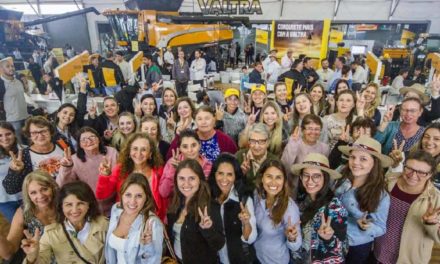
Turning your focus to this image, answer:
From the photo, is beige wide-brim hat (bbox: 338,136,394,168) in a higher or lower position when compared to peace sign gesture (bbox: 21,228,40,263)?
higher

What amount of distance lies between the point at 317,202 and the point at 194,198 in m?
0.90

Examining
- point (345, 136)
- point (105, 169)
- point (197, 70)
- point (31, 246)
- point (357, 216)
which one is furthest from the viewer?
point (197, 70)

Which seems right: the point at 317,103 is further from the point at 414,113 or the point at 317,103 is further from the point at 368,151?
the point at 368,151

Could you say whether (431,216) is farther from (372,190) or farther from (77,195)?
(77,195)

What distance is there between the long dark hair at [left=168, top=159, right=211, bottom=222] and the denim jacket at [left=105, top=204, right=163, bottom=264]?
0.20m

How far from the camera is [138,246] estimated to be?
1863mm

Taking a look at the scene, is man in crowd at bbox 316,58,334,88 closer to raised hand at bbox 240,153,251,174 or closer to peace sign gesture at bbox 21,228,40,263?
raised hand at bbox 240,153,251,174

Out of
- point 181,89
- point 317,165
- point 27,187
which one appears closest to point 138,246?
point 27,187

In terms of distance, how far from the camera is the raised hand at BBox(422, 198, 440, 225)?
1775 mm

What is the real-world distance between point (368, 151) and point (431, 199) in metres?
0.49

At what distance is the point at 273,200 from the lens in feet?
6.60

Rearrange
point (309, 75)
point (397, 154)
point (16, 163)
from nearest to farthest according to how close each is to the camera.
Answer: point (16, 163), point (397, 154), point (309, 75)

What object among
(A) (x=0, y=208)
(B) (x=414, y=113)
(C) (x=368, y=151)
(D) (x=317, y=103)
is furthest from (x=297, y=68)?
(A) (x=0, y=208)

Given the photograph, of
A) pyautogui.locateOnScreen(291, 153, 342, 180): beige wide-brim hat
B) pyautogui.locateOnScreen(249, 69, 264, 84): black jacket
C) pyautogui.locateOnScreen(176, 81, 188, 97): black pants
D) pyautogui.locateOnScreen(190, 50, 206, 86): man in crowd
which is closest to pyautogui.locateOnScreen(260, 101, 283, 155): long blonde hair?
pyautogui.locateOnScreen(291, 153, 342, 180): beige wide-brim hat
